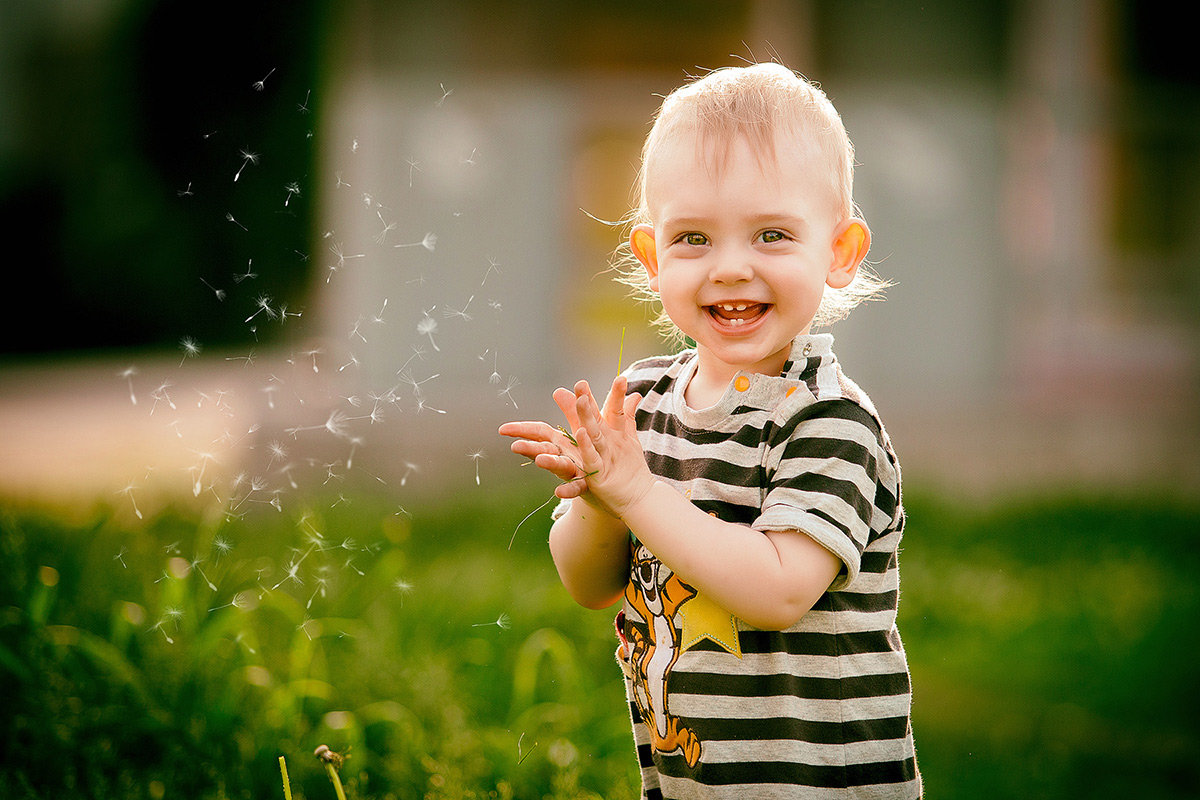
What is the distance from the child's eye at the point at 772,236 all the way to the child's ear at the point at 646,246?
0.67 feet

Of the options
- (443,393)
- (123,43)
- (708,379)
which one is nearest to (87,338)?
(123,43)

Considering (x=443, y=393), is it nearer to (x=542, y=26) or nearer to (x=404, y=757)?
(x=542, y=26)

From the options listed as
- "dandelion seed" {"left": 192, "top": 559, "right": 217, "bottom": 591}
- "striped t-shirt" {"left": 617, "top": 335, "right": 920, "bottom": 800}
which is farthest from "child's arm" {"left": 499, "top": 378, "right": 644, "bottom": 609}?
"dandelion seed" {"left": 192, "top": 559, "right": 217, "bottom": 591}

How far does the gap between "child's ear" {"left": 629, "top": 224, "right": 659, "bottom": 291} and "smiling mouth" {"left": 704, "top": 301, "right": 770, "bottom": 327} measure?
0.16 meters

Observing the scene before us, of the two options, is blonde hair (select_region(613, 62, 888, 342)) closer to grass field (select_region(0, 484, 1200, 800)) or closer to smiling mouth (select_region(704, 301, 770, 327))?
smiling mouth (select_region(704, 301, 770, 327))

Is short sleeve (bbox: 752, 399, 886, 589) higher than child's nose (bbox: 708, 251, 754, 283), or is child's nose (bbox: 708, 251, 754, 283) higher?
child's nose (bbox: 708, 251, 754, 283)

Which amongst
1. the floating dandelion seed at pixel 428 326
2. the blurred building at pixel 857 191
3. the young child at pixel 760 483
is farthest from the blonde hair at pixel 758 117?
the blurred building at pixel 857 191

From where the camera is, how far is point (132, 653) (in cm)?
246

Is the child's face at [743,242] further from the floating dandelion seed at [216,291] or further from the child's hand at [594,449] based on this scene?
the floating dandelion seed at [216,291]

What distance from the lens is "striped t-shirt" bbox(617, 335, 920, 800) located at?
5.01ft

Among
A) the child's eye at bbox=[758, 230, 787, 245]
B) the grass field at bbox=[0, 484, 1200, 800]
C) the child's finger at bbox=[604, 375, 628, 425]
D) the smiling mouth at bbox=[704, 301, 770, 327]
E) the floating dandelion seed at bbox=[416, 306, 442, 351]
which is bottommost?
the grass field at bbox=[0, 484, 1200, 800]

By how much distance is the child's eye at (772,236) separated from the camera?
159cm

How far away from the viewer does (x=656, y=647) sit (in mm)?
1681

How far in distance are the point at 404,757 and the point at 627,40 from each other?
17.7 feet
